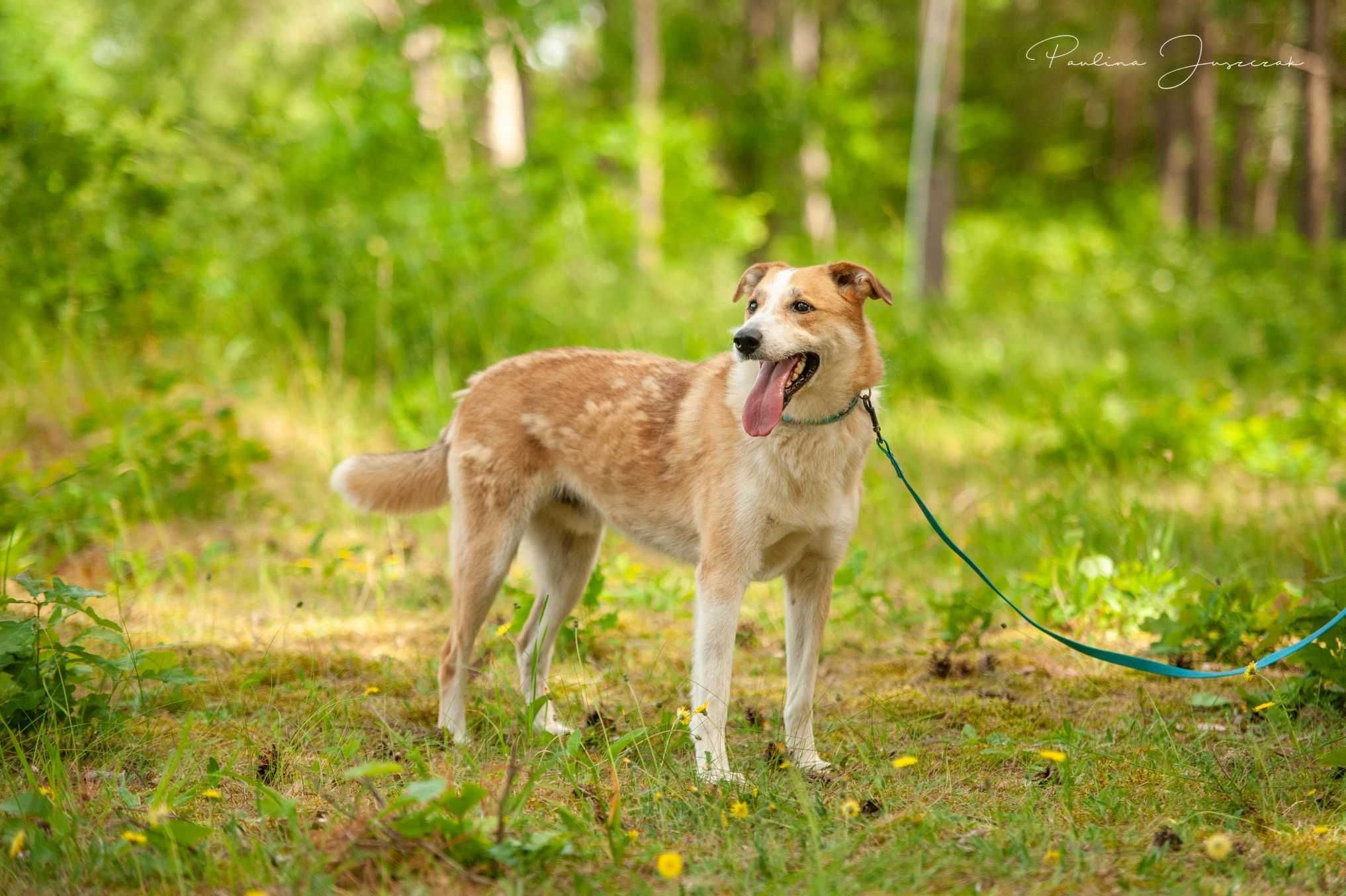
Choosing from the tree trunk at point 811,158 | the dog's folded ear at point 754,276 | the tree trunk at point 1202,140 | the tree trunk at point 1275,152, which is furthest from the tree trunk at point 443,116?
the tree trunk at point 1275,152

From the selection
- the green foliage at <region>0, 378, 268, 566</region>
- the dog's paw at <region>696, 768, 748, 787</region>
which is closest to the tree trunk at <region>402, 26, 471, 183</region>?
the green foliage at <region>0, 378, 268, 566</region>

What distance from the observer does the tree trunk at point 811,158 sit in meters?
21.7

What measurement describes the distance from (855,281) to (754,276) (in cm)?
44

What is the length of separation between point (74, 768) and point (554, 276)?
20.8 feet

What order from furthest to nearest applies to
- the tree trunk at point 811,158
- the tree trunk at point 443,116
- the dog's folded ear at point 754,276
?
the tree trunk at point 811,158, the tree trunk at point 443,116, the dog's folded ear at point 754,276

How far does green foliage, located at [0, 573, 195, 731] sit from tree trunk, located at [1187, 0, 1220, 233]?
21.7 m

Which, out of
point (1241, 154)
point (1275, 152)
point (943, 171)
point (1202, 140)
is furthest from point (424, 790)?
point (1275, 152)

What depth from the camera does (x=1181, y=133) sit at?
26344mm

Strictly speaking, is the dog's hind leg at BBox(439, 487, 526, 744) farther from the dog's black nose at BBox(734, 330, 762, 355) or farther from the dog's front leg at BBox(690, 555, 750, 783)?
the dog's black nose at BBox(734, 330, 762, 355)

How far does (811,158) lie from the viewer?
866 inches

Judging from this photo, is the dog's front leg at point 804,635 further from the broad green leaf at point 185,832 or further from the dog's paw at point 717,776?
the broad green leaf at point 185,832

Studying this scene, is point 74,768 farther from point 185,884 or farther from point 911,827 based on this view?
point 911,827

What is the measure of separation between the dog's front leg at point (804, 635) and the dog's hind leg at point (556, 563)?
987mm

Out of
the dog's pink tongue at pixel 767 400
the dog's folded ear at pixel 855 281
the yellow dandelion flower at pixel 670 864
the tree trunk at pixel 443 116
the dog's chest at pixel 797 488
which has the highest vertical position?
the tree trunk at pixel 443 116
